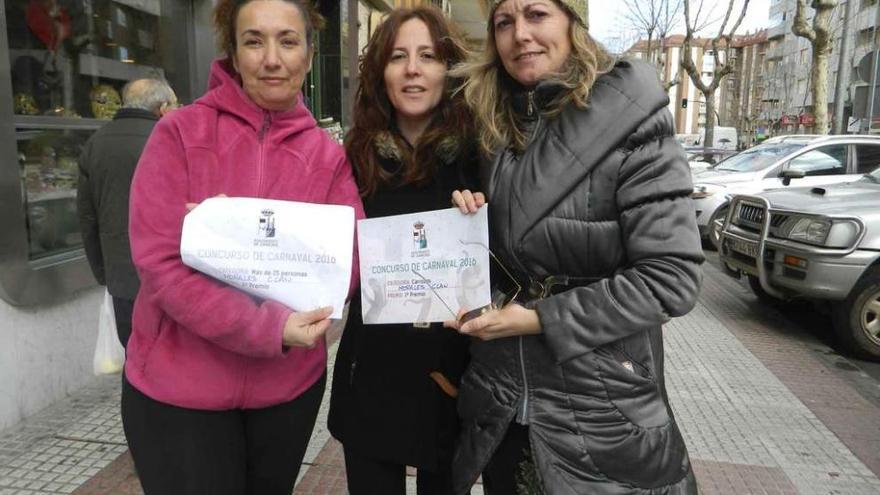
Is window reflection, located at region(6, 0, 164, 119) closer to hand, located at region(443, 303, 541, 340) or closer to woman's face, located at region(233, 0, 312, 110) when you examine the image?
woman's face, located at region(233, 0, 312, 110)

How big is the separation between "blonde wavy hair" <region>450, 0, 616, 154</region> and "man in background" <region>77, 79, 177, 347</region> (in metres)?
2.22

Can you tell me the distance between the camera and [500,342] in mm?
1706

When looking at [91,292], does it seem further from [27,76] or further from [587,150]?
[587,150]

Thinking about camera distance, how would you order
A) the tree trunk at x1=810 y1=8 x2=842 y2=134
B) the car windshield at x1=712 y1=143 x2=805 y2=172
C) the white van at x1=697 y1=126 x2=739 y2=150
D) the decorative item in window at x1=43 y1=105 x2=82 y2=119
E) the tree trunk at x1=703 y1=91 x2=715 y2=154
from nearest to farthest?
the decorative item in window at x1=43 y1=105 x2=82 y2=119, the car windshield at x1=712 y1=143 x2=805 y2=172, the tree trunk at x1=810 y1=8 x2=842 y2=134, the tree trunk at x1=703 y1=91 x2=715 y2=154, the white van at x1=697 y1=126 x2=739 y2=150

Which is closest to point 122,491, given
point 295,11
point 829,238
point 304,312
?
point 304,312

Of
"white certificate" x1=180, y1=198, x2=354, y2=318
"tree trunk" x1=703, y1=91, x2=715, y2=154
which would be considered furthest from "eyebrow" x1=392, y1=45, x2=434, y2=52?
"tree trunk" x1=703, y1=91, x2=715, y2=154

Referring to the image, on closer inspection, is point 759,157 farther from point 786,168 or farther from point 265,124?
point 265,124

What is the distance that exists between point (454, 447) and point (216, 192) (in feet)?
3.35

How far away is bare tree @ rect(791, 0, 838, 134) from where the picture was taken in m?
14.5

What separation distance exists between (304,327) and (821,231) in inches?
211

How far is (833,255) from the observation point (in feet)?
17.7

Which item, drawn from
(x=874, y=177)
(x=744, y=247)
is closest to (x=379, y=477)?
(x=744, y=247)

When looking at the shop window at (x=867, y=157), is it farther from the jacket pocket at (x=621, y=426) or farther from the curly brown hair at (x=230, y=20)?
the curly brown hair at (x=230, y=20)

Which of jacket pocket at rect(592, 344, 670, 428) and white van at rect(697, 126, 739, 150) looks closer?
jacket pocket at rect(592, 344, 670, 428)
